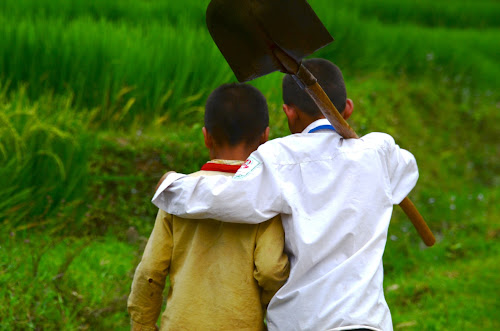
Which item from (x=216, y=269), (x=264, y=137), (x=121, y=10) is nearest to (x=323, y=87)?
(x=264, y=137)

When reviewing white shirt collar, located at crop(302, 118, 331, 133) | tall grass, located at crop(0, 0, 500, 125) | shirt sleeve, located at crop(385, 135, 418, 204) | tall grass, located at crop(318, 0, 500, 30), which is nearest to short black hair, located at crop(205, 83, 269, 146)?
white shirt collar, located at crop(302, 118, 331, 133)

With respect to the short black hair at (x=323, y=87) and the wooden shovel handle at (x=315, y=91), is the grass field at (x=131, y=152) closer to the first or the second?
the short black hair at (x=323, y=87)

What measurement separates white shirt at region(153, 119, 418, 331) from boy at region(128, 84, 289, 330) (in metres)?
0.06

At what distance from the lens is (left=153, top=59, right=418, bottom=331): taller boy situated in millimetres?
1962

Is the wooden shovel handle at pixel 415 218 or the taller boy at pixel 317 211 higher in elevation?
the taller boy at pixel 317 211

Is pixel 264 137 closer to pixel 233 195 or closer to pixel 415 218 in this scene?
pixel 233 195

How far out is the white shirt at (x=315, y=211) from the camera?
196cm

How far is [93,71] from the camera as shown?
14.5 feet

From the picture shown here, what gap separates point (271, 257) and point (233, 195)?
0.71 feet

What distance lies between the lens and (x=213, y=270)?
2059mm

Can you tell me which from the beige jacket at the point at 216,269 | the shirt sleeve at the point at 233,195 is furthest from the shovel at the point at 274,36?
the beige jacket at the point at 216,269

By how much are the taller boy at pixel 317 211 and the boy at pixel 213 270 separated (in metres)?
0.06

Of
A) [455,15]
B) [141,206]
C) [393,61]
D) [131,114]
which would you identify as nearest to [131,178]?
[141,206]

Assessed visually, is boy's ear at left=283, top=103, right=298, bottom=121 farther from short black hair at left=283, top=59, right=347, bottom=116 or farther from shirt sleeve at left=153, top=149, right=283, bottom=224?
shirt sleeve at left=153, top=149, right=283, bottom=224
